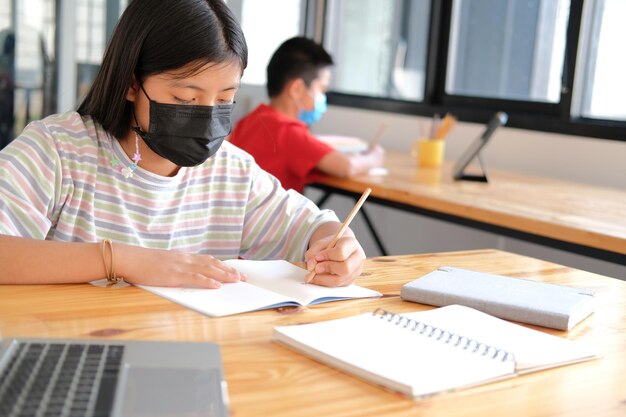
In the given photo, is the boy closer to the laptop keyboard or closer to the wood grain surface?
the wood grain surface

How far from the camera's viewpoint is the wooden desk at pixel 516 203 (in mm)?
2004

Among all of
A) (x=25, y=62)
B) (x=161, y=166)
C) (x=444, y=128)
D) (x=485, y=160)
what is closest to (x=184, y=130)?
(x=161, y=166)

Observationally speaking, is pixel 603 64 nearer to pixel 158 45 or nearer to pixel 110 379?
pixel 158 45

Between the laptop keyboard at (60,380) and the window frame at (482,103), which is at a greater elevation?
the window frame at (482,103)

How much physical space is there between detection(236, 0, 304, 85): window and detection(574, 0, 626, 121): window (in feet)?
5.61

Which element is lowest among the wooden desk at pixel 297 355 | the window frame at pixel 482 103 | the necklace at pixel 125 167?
the wooden desk at pixel 297 355

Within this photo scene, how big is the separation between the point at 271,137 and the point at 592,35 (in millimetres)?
1234

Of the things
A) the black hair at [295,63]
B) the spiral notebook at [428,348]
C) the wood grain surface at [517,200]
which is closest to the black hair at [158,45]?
the spiral notebook at [428,348]

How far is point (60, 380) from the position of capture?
792 mm

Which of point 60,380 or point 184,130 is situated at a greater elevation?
point 184,130

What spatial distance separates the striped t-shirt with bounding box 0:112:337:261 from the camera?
4.69 feet

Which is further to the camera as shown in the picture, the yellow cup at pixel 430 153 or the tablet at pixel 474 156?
the yellow cup at pixel 430 153

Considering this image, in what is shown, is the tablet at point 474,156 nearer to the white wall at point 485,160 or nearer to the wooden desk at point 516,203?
the wooden desk at point 516,203

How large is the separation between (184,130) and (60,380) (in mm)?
804
